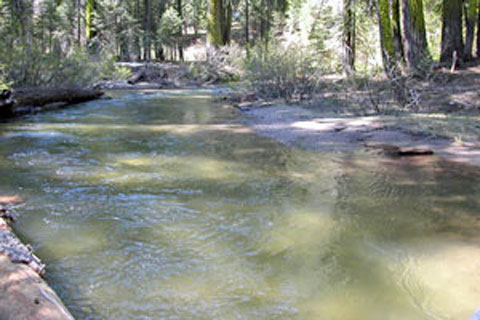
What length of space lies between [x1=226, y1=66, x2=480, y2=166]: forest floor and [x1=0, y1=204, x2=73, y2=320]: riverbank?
634 cm

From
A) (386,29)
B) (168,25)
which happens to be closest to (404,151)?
(386,29)

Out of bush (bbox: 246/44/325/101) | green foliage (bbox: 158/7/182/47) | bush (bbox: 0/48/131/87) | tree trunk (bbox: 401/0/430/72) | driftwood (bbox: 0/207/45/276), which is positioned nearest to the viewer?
driftwood (bbox: 0/207/45/276)

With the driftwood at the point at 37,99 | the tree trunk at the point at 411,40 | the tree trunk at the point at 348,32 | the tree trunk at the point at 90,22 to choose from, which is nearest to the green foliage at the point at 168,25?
the tree trunk at the point at 90,22

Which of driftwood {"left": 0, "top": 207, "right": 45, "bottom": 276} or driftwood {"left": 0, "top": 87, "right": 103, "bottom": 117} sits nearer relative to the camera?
driftwood {"left": 0, "top": 207, "right": 45, "bottom": 276}

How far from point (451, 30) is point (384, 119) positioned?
671 centimetres

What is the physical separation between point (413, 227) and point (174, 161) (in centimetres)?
417

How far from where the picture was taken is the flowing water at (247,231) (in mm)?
3496

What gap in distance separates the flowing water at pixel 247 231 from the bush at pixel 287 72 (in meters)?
6.28

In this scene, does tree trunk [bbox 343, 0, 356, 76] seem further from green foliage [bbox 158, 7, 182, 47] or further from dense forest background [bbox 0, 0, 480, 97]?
green foliage [bbox 158, 7, 182, 47]

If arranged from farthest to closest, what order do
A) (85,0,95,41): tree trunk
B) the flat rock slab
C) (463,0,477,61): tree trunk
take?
(85,0,95,41): tree trunk < (463,0,477,61): tree trunk < the flat rock slab

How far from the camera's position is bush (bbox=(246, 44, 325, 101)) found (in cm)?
1448

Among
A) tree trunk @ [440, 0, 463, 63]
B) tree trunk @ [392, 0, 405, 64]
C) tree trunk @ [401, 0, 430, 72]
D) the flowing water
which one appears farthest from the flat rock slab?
tree trunk @ [440, 0, 463, 63]

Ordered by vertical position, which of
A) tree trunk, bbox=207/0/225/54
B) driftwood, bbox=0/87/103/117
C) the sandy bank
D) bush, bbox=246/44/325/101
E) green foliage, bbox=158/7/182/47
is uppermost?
green foliage, bbox=158/7/182/47

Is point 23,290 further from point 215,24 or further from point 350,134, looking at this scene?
point 215,24
